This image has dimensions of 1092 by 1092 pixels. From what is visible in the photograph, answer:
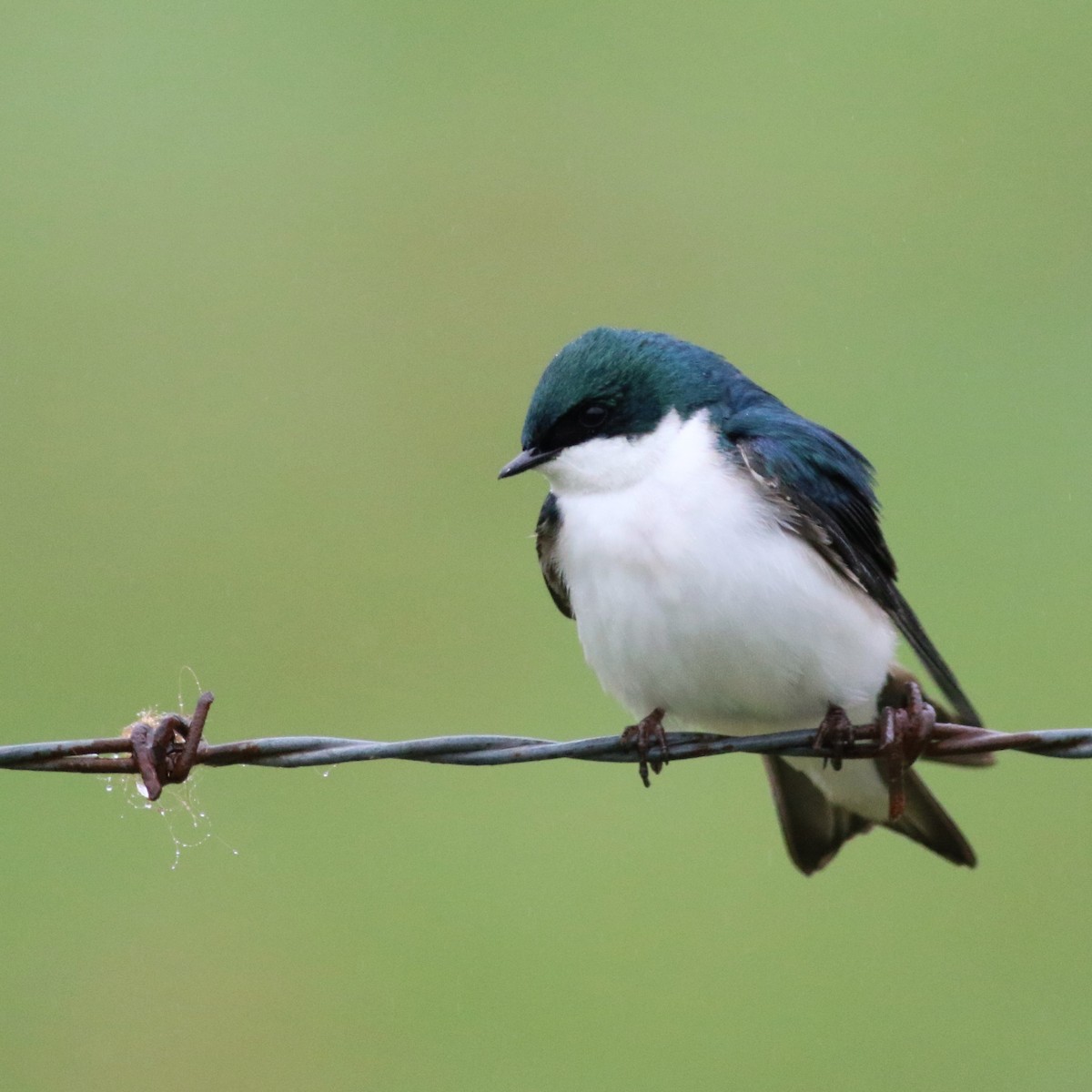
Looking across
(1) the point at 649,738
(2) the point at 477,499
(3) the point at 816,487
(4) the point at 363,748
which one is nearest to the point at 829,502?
(3) the point at 816,487

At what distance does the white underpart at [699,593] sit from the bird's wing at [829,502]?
0.12ft

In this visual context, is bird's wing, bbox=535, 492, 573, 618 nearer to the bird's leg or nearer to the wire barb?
the bird's leg

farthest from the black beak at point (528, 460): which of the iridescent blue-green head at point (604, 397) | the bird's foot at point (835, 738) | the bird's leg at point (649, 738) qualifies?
the bird's foot at point (835, 738)

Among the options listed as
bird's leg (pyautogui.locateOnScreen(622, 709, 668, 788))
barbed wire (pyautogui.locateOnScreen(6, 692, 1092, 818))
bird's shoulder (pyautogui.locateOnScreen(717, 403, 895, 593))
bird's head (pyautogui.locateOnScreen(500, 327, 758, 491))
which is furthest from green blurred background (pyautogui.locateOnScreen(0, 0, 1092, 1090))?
bird's shoulder (pyautogui.locateOnScreen(717, 403, 895, 593))

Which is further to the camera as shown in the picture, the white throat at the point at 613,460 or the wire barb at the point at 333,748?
the white throat at the point at 613,460

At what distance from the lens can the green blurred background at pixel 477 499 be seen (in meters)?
6.58

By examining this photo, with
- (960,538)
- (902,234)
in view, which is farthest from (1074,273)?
(960,538)

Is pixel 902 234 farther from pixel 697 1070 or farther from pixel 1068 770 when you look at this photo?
pixel 697 1070

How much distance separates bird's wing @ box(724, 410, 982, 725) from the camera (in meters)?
4.18

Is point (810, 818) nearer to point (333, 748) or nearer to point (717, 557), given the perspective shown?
point (717, 557)

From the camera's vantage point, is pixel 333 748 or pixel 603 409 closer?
pixel 333 748

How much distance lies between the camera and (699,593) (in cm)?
406

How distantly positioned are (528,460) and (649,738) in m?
0.69

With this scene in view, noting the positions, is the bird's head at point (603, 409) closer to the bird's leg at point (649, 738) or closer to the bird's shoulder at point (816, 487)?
the bird's shoulder at point (816, 487)
